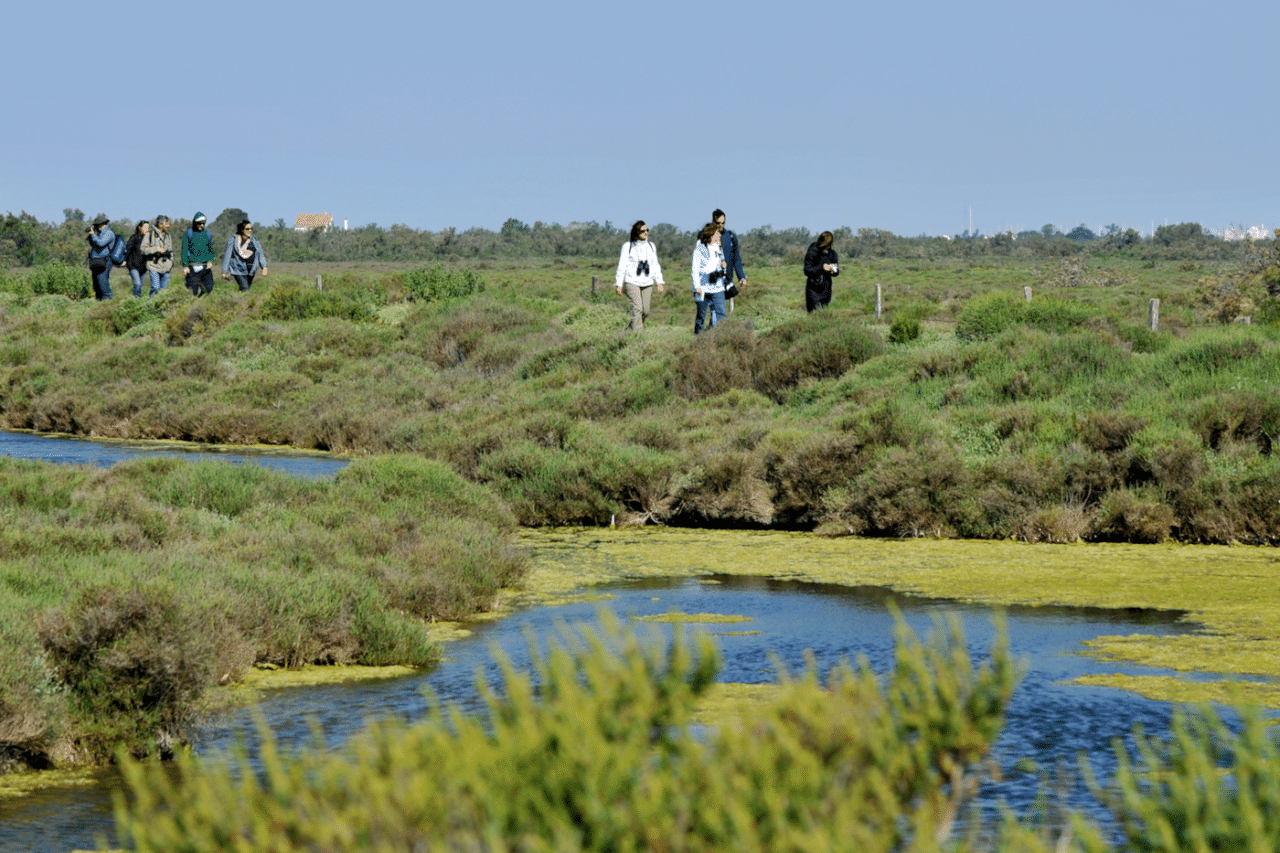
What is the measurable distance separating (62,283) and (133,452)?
81.3ft

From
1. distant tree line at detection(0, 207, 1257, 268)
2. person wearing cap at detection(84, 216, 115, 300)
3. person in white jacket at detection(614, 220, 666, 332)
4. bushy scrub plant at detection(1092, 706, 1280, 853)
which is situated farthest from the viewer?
distant tree line at detection(0, 207, 1257, 268)

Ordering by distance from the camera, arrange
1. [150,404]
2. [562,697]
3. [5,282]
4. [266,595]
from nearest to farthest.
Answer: [562,697], [266,595], [150,404], [5,282]

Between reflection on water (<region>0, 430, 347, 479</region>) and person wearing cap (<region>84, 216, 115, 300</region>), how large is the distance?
9535 millimetres

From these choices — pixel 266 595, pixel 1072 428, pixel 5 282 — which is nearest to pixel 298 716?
pixel 266 595

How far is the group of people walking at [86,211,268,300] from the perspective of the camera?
3375cm

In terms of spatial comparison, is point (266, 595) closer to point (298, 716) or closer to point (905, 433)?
point (298, 716)

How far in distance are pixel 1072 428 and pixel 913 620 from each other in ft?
20.3

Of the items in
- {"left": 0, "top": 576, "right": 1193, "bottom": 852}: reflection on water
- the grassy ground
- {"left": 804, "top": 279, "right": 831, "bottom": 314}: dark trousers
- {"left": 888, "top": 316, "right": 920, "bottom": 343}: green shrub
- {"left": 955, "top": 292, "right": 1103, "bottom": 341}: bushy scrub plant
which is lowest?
{"left": 0, "top": 576, "right": 1193, "bottom": 852}: reflection on water

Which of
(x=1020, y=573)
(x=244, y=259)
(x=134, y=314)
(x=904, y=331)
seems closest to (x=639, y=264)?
(x=904, y=331)

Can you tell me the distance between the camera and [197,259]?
34.6 metres

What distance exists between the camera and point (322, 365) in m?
30.1

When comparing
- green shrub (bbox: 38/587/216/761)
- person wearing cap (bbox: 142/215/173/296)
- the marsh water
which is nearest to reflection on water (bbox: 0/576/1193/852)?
the marsh water

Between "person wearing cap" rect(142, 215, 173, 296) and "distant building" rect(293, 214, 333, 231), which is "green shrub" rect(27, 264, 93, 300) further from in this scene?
"distant building" rect(293, 214, 333, 231)

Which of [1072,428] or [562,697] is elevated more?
[562,697]
